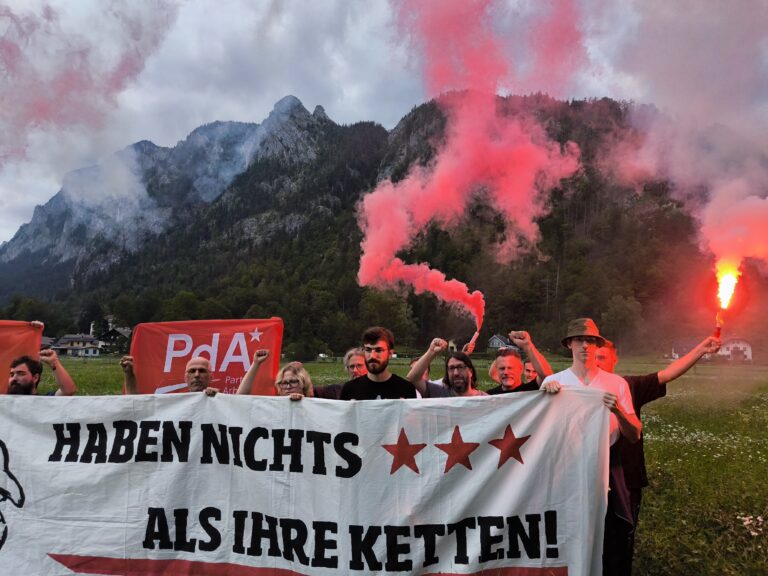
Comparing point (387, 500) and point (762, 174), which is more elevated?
point (762, 174)

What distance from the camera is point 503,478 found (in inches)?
170

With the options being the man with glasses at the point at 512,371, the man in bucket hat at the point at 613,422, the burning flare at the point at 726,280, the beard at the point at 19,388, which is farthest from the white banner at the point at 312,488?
the burning flare at the point at 726,280

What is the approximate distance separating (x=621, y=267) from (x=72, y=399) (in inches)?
4364

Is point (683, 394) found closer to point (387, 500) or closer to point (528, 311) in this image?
point (387, 500)

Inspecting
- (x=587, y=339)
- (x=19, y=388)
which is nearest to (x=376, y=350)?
(x=587, y=339)

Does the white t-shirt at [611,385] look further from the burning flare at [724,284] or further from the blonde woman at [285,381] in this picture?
the blonde woman at [285,381]

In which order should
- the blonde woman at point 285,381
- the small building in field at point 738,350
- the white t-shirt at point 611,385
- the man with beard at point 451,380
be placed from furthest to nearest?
the small building in field at point 738,350, the man with beard at point 451,380, the blonde woman at point 285,381, the white t-shirt at point 611,385

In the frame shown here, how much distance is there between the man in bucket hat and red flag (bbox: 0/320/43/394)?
5.91m

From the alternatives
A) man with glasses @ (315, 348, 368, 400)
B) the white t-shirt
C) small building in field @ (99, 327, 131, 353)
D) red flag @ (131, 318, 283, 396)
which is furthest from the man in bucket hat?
small building in field @ (99, 327, 131, 353)

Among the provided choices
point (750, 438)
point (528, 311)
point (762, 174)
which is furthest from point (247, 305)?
point (750, 438)

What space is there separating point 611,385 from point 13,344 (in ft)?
21.6

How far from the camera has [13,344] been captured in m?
6.55

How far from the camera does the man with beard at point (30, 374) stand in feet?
17.4

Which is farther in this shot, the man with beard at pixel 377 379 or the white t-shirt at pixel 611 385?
the man with beard at pixel 377 379
